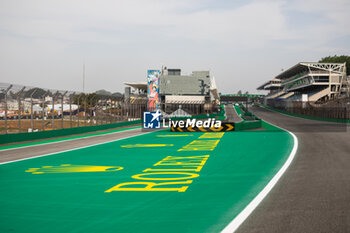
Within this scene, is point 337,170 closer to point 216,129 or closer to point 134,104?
point 216,129

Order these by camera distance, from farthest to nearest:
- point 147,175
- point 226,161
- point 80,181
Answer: point 226,161 → point 147,175 → point 80,181

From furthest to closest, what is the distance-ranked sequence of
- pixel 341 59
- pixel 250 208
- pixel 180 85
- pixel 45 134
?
pixel 341 59 < pixel 180 85 < pixel 45 134 < pixel 250 208

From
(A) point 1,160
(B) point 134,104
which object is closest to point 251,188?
(A) point 1,160

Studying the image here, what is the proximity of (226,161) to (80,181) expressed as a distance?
501 cm

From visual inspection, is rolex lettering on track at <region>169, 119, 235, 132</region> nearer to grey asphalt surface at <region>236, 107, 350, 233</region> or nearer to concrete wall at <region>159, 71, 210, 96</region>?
grey asphalt surface at <region>236, 107, 350, 233</region>

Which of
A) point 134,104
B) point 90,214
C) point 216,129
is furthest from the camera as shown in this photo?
point 134,104

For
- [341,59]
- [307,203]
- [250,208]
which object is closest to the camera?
[250,208]

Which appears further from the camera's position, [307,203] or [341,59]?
[341,59]

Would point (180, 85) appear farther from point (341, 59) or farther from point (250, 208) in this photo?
point (250, 208)

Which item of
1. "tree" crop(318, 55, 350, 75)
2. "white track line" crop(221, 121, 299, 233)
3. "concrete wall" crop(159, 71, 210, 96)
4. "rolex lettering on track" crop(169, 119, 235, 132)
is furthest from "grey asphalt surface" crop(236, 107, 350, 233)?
"tree" crop(318, 55, 350, 75)

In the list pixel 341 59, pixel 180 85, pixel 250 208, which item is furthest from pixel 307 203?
pixel 341 59

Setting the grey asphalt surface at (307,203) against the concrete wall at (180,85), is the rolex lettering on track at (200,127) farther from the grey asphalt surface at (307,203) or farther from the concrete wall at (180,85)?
the concrete wall at (180,85)

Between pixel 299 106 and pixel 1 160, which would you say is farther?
pixel 299 106

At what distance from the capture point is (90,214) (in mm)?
5789
